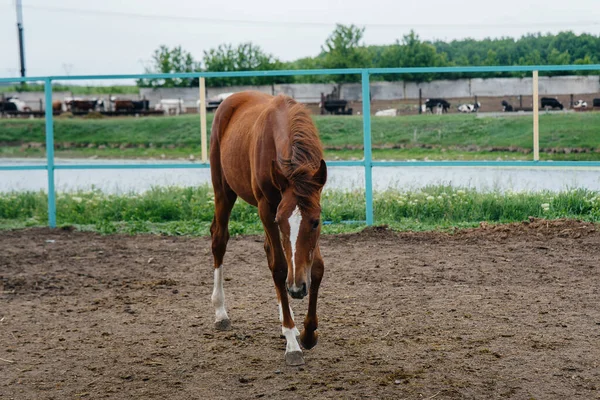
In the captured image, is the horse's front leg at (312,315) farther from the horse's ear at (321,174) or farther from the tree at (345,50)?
the tree at (345,50)

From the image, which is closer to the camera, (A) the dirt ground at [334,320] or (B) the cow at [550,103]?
(A) the dirt ground at [334,320]

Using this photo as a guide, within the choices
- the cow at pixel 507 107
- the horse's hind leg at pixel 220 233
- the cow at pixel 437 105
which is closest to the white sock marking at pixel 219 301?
the horse's hind leg at pixel 220 233

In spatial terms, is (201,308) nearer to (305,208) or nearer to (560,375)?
(305,208)

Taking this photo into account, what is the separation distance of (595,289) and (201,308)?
11.1 ft

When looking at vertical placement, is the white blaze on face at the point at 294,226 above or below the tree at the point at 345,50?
below

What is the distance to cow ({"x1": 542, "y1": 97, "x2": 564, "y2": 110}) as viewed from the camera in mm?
10780

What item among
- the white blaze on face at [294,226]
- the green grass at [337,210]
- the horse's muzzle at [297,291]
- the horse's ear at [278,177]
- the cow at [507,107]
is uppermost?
the cow at [507,107]

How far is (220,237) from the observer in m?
5.78

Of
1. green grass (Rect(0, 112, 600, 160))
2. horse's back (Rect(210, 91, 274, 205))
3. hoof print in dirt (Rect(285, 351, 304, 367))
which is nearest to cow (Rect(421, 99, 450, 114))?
green grass (Rect(0, 112, 600, 160))

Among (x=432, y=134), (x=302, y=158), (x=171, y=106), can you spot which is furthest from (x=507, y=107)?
(x=171, y=106)

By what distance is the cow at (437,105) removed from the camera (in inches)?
501

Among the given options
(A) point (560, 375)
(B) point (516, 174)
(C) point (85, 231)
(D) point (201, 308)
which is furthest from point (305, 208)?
(B) point (516, 174)

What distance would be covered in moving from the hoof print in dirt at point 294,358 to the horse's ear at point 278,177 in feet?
3.43

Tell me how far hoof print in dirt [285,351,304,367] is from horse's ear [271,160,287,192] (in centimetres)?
105
